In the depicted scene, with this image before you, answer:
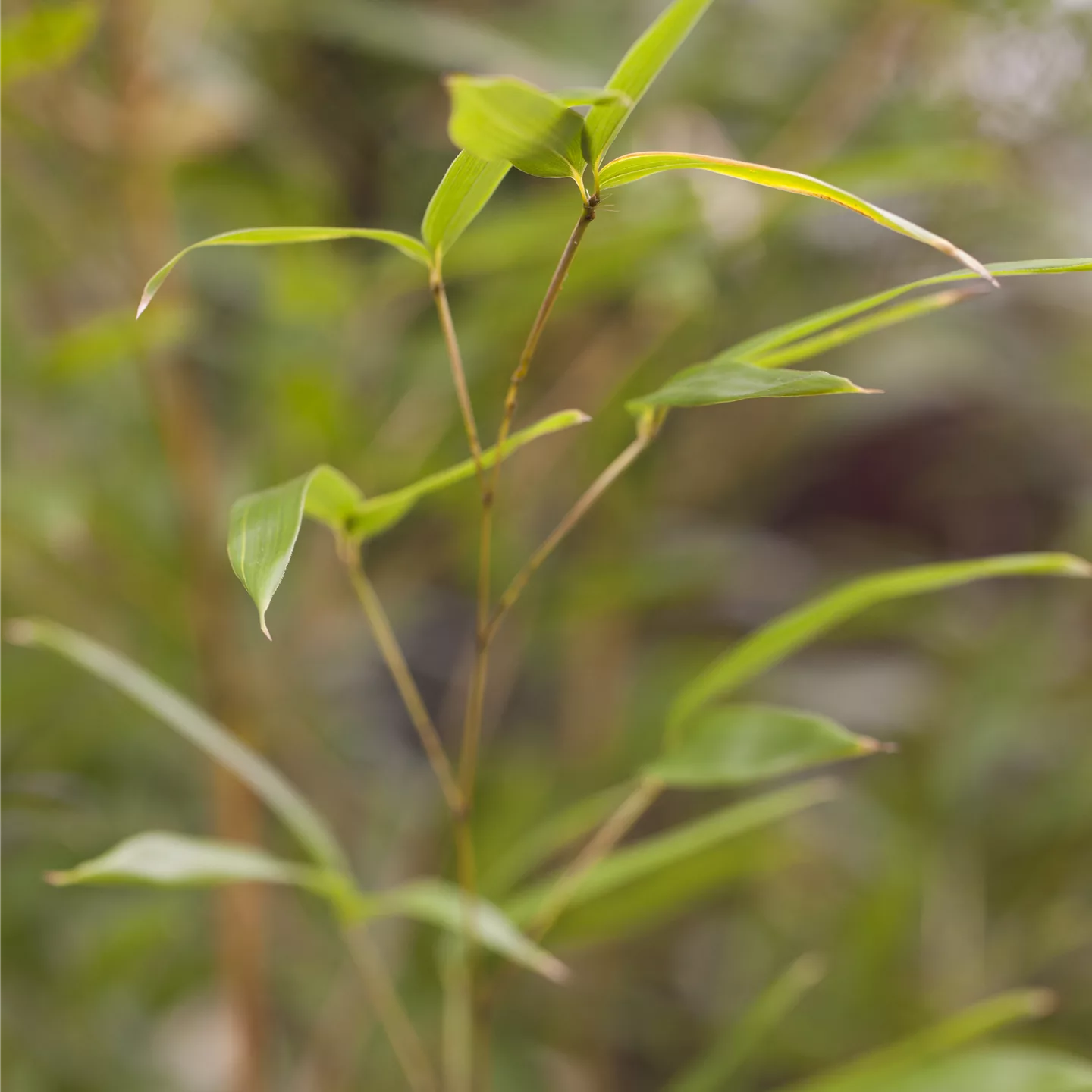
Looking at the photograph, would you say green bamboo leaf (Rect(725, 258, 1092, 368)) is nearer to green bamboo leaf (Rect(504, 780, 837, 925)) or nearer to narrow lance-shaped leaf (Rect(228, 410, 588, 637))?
narrow lance-shaped leaf (Rect(228, 410, 588, 637))

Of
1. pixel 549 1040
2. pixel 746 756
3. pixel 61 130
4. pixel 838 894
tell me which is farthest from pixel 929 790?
pixel 61 130

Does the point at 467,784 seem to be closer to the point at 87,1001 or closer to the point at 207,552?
the point at 207,552

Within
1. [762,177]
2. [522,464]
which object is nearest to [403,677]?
[762,177]

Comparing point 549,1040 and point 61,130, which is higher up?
point 61,130

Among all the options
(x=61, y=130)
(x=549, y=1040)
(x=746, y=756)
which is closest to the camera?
(x=746, y=756)

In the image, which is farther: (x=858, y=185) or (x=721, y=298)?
(x=721, y=298)

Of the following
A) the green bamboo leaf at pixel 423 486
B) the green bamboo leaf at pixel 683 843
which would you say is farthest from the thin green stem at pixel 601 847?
the green bamboo leaf at pixel 423 486

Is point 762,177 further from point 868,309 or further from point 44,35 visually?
point 44,35
